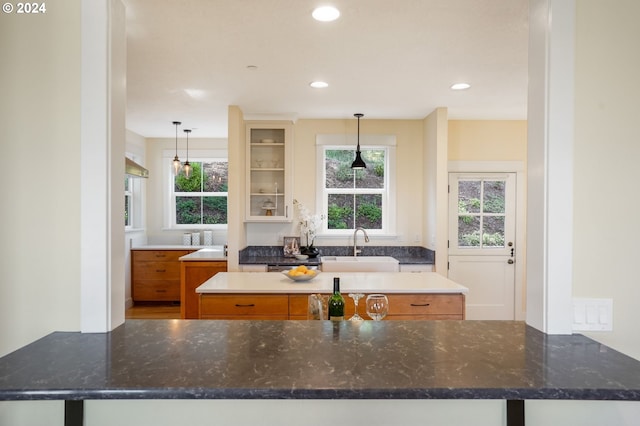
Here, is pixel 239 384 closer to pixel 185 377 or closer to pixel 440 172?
pixel 185 377

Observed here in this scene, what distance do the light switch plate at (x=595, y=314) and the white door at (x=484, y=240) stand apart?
11.9 ft

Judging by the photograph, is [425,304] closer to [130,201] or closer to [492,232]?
[492,232]

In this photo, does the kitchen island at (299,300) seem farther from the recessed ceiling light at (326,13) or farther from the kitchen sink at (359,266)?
the recessed ceiling light at (326,13)

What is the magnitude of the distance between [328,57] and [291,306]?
181cm

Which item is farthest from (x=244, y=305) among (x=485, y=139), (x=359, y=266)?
(x=485, y=139)

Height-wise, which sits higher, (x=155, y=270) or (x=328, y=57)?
(x=328, y=57)

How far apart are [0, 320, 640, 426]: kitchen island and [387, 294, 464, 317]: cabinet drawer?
144cm

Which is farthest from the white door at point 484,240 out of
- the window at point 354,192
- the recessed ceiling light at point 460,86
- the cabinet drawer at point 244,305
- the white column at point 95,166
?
the white column at point 95,166

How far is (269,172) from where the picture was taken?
4.86 meters

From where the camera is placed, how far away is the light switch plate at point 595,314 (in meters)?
1.29

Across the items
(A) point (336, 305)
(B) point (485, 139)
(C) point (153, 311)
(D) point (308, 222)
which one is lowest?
(C) point (153, 311)

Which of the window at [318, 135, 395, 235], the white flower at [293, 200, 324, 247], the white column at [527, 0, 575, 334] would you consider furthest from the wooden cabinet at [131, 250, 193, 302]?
the white column at [527, 0, 575, 334]

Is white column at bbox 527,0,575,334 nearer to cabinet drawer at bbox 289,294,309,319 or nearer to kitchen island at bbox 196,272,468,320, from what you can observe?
kitchen island at bbox 196,272,468,320

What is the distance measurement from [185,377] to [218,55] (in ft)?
8.17
